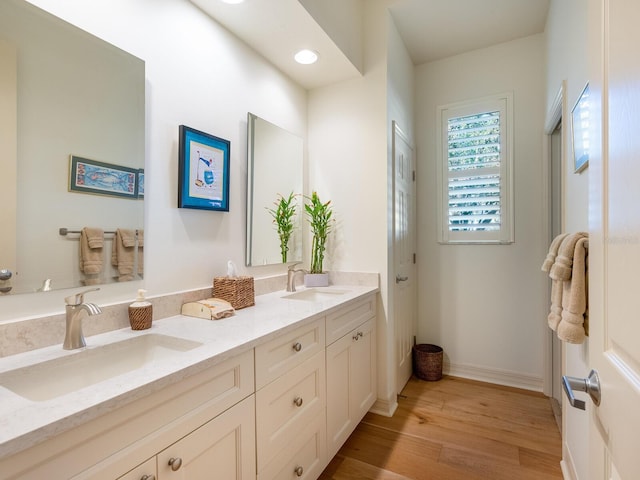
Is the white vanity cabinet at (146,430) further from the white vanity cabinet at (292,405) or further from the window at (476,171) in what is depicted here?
the window at (476,171)

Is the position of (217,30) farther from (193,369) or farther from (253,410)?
(253,410)

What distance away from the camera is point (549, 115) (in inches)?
88.4

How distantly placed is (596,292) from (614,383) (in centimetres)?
21

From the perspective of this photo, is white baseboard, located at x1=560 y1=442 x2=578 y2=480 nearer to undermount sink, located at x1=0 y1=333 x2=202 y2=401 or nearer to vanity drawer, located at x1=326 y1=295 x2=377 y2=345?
vanity drawer, located at x1=326 y1=295 x2=377 y2=345

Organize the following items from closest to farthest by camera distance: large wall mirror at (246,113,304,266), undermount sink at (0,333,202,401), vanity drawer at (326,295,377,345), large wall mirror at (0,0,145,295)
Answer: undermount sink at (0,333,202,401), large wall mirror at (0,0,145,295), vanity drawer at (326,295,377,345), large wall mirror at (246,113,304,266)

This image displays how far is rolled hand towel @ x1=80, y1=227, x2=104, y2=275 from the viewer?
1192 millimetres

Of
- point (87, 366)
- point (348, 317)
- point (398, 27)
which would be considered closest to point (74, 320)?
point (87, 366)

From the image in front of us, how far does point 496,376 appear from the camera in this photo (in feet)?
9.03

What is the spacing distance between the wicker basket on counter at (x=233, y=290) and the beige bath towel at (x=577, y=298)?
54.8 inches

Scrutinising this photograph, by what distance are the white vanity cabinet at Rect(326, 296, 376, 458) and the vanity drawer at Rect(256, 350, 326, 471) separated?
116 mm

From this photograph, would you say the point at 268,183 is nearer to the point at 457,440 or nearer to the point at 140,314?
the point at 140,314

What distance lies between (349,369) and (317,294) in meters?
0.56

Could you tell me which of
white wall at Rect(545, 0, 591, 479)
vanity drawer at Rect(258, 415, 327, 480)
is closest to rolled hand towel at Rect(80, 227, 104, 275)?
vanity drawer at Rect(258, 415, 327, 480)

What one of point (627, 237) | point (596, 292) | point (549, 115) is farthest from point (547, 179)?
point (627, 237)
